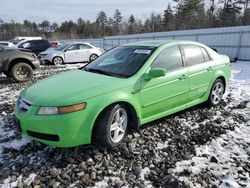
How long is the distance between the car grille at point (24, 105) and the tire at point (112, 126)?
37.1 inches

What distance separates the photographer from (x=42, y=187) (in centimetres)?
294

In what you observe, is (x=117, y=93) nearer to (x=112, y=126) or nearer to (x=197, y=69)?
(x=112, y=126)

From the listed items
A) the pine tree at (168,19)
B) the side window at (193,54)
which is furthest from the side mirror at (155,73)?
Answer: the pine tree at (168,19)

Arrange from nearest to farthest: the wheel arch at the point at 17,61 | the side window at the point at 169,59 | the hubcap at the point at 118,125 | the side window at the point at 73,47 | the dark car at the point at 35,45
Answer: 1. the hubcap at the point at 118,125
2. the side window at the point at 169,59
3. the wheel arch at the point at 17,61
4. the side window at the point at 73,47
5. the dark car at the point at 35,45

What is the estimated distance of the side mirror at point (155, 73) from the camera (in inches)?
148

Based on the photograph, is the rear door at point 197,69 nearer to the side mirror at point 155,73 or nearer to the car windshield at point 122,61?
the car windshield at point 122,61

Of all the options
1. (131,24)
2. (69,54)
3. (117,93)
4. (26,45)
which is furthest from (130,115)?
(131,24)

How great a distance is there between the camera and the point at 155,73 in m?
3.78

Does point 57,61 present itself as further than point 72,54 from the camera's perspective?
No

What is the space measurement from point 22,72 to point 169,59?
253 inches

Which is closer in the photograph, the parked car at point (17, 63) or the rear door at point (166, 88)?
the rear door at point (166, 88)

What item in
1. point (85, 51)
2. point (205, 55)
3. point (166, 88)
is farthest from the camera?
point (85, 51)

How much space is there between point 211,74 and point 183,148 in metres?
2.02

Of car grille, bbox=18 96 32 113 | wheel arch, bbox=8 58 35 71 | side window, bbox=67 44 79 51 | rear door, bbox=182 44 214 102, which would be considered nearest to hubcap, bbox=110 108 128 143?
car grille, bbox=18 96 32 113
